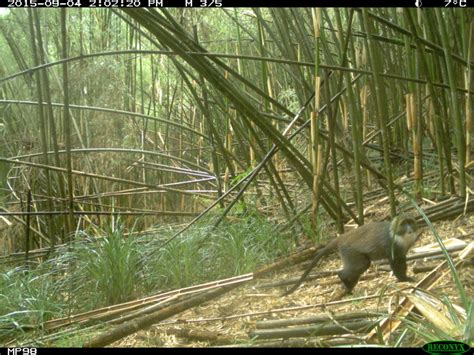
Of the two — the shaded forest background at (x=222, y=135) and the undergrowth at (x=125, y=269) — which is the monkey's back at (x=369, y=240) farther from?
the undergrowth at (x=125, y=269)

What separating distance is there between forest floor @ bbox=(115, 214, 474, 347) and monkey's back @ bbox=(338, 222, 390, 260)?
4.1 inches

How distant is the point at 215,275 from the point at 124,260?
1.21 feet

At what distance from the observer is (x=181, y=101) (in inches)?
145

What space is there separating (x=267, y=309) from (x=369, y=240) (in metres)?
0.55

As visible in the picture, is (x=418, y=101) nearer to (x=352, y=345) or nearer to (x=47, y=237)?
(x=352, y=345)

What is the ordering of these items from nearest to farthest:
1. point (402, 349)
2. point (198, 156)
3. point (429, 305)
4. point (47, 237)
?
point (402, 349) → point (429, 305) → point (47, 237) → point (198, 156)

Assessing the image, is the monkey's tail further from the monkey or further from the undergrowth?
the undergrowth

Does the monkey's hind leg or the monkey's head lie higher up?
the monkey's head

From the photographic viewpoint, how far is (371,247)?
6.18 feet

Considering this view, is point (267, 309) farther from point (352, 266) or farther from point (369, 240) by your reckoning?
point (369, 240)

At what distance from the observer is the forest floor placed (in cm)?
137

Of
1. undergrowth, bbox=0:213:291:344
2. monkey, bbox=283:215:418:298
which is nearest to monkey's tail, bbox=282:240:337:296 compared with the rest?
monkey, bbox=283:215:418:298

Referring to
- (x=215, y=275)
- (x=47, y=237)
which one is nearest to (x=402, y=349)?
(x=215, y=275)

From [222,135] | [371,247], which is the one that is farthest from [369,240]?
[222,135]
